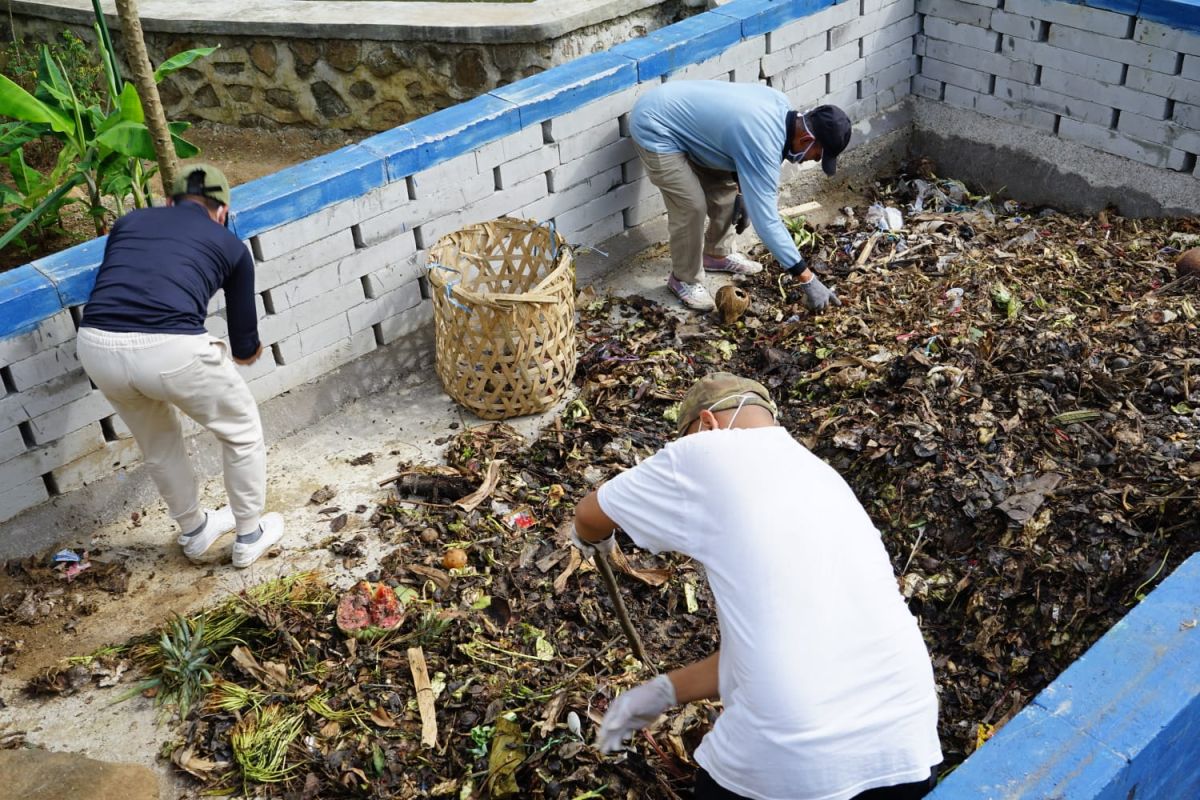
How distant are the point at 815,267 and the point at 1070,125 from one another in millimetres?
1944

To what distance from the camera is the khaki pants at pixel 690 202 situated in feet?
20.3

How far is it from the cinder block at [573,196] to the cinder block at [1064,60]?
2.72m

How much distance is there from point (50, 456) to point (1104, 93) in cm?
605

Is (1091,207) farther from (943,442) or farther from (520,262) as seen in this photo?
(520,262)

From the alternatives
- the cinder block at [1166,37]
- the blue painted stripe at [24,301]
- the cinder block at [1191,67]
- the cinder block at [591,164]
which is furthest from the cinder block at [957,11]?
the blue painted stripe at [24,301]

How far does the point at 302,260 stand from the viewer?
17.4 ft

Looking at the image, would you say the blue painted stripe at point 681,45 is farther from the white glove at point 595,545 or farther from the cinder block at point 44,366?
the white glove at point 595,545

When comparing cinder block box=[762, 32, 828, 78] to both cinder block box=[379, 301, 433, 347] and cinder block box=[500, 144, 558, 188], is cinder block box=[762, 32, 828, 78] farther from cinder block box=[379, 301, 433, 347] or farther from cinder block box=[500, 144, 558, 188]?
cinder block box=[379, 301, 433, 347]

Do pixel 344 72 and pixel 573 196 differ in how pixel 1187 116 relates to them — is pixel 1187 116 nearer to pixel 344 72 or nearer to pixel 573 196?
pixel 573 196

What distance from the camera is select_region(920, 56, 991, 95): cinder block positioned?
7477 millimetres

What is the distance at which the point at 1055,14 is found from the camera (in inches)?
271

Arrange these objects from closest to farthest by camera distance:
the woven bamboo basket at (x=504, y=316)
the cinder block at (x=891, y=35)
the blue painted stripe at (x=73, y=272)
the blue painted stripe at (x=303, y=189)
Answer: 1. the blue painted stripe at (x=73, y=272)
2. the blue painted stripe at (x=303, y=189)
3. the woven bamboo basket at (x=504, y=316)
4. the cinder block at (x=891, y=35)

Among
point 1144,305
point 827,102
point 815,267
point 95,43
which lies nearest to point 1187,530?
point 1144,305

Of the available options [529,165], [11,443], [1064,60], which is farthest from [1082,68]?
[11,443]
